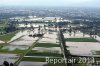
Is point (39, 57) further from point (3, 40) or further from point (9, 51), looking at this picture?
point (3, 40)

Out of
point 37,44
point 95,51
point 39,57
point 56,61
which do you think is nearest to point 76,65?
point 56,61

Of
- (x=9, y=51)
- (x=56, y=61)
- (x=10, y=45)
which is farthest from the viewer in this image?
(x=10, y=45)

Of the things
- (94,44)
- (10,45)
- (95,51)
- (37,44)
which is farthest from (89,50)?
(10,45)

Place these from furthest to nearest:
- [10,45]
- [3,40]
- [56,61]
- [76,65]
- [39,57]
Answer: [3,40] < [10,45] < [39,57] < [56,61] < [76,65]

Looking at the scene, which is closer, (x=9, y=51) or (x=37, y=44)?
(x=9, y=51)

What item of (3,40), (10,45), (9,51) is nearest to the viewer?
(9,51)

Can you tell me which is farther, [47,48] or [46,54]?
[47,48]

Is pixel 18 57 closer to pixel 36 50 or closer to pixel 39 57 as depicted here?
pixel 39 57

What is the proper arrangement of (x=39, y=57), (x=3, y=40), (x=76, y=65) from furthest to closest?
(x=3, y=40), (x=39, y=57), (x=76, y=65)
